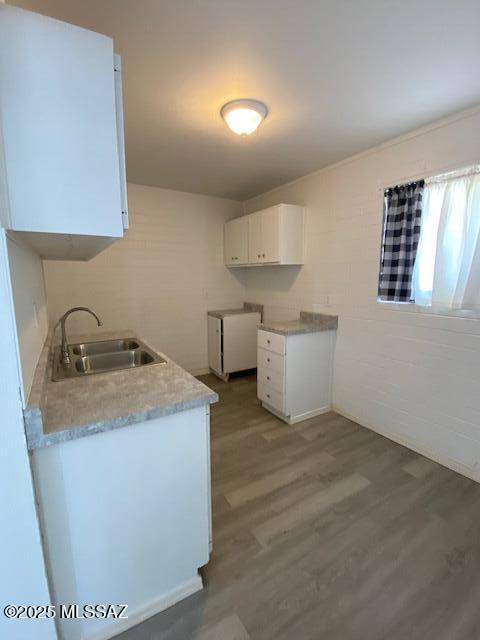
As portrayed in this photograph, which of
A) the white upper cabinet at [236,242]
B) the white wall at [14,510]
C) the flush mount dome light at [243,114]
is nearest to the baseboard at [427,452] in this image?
the white upper cabinet at [236,242]

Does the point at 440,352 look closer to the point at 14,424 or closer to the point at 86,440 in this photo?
the point at 86,440

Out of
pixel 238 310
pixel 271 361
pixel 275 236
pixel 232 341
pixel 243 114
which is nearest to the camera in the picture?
pixel 243 114

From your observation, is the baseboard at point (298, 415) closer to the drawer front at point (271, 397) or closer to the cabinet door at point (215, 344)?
the drawer front at point (271, 397)

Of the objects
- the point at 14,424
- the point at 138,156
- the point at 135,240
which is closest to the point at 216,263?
the point at 135,240

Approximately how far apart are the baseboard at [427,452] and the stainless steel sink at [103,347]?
88.6 inches

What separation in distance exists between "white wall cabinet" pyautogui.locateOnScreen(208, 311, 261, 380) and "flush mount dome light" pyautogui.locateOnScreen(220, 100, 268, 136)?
2228 millimetres

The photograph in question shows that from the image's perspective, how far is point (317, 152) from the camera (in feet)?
8.47

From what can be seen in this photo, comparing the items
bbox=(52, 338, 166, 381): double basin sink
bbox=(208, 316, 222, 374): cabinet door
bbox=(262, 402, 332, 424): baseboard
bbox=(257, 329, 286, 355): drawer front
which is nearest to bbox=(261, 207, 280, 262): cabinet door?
bbox=(257, 329, 286, 355): drawer front

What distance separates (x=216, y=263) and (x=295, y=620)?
360 cm

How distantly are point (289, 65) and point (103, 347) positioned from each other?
7.41ft

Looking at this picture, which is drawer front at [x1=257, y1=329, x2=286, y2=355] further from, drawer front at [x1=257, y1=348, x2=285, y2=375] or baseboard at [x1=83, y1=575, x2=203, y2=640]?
baseboard at [x1=83, y1=575, x2=203, y2=640]

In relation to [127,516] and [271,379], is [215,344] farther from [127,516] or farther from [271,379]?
[127,516]

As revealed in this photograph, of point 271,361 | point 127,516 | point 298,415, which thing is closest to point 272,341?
point 271,361

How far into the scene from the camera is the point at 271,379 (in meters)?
2.96
